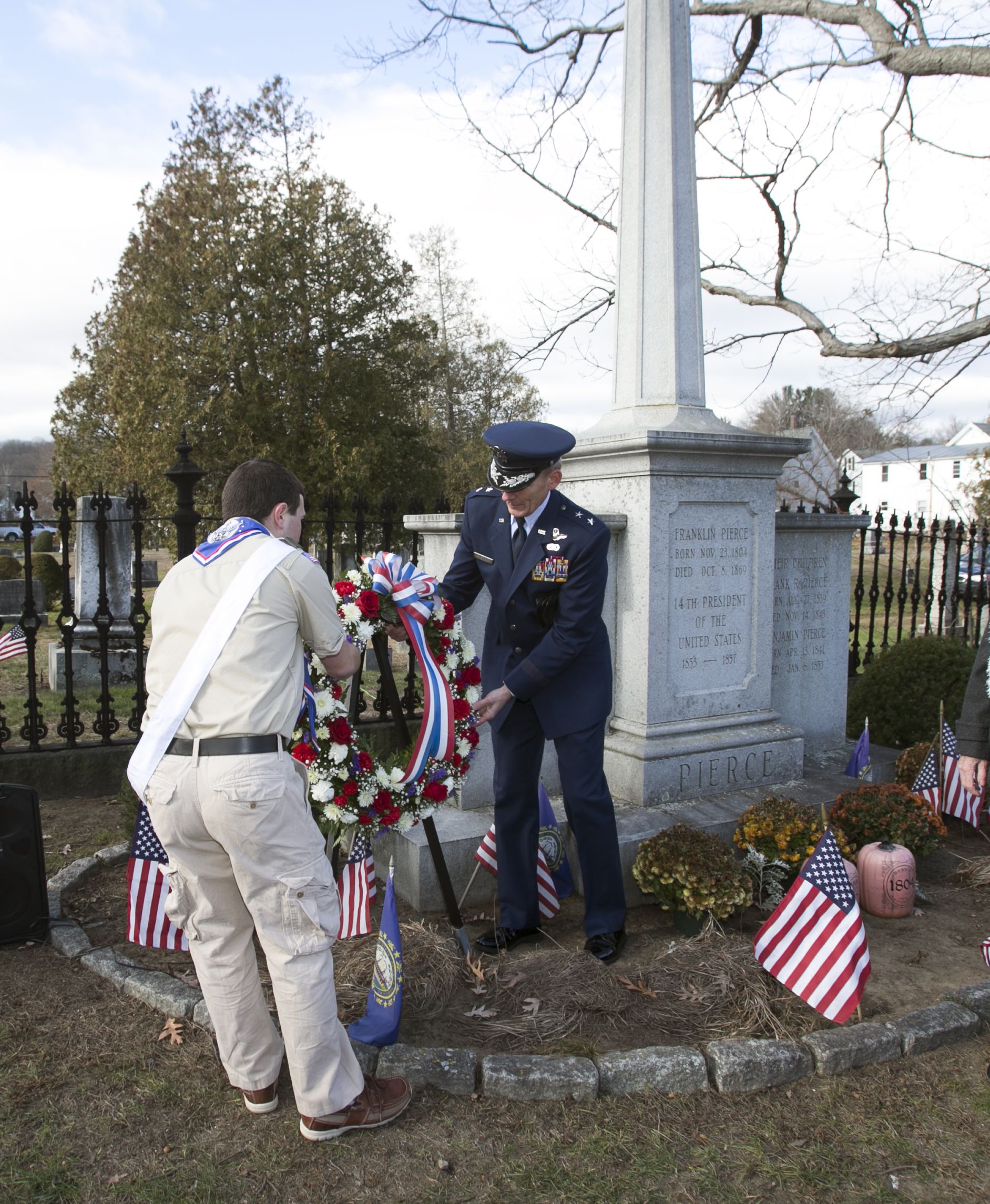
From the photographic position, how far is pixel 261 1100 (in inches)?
106

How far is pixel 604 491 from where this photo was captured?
16.0ft

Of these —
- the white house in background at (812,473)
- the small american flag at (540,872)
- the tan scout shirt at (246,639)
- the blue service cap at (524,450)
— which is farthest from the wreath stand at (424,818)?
the white house in background at (812,473)

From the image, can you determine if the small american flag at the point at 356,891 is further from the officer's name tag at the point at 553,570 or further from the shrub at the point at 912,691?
the shrub at the point at 912,691

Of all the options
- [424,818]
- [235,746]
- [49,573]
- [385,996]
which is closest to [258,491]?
[235,746]

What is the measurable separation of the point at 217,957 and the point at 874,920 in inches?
119

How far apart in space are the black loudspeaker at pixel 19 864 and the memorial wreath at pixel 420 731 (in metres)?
1.24

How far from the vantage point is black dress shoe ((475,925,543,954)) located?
3.71 m

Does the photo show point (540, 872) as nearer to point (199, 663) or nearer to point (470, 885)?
point (470, 885)

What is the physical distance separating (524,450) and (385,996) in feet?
6.39

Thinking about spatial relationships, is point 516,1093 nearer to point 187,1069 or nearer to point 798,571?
point 187,1069

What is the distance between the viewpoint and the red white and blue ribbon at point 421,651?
3.32 meters

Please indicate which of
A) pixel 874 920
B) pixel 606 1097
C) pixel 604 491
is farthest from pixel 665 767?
pixel 606 1097

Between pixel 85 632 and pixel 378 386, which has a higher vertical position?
pixel 378 386

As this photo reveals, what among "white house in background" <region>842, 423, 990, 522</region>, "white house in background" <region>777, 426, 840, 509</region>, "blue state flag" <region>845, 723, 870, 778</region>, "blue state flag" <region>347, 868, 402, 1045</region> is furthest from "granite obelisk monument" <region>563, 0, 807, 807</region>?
"white house in background" <region>842, 423, 990, 522</region>
